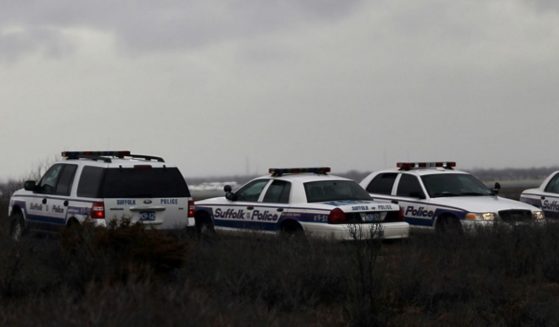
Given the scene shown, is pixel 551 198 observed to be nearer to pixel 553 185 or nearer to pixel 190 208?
pixel 553 185

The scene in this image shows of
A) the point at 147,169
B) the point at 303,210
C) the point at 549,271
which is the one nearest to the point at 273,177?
the point at 303,210

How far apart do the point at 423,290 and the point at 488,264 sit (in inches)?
97.8

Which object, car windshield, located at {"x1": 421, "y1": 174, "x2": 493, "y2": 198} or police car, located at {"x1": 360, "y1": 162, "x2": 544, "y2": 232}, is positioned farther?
car windshield, located at {"x1": 421, "y1": 174, "x2": 493, "y2": 198}

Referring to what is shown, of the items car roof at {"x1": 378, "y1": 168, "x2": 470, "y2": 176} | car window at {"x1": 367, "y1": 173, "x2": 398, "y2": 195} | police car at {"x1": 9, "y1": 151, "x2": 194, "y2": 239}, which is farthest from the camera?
car window at {"x1": 367, "y1": 173, "x2": 398, "y2": 195}

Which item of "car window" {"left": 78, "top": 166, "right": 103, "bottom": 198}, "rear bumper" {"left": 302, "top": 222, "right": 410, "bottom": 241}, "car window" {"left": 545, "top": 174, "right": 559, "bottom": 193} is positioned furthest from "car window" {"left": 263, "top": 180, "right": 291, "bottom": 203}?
"car window" {"left": 545, "top": 174, "right": 559, "bottom": 193}

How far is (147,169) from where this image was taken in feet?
56.5

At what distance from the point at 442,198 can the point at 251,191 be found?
3.52m

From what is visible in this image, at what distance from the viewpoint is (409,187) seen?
2011 cm

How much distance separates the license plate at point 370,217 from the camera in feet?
57.2

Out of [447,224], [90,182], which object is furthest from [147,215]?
[447,224]

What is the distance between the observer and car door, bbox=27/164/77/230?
57.3 ft

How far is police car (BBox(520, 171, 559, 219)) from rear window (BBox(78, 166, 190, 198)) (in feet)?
26.6

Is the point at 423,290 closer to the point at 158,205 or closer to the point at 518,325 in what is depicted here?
the point at 518,325

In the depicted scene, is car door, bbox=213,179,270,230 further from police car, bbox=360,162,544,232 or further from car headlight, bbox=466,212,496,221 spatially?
car headlight, bbox=466,212,496,221
